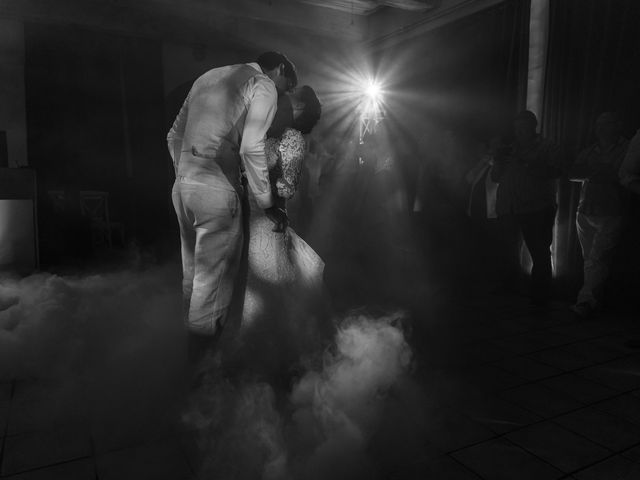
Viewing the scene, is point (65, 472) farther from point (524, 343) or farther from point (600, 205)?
point (600, 205)

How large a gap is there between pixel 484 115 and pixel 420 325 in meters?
4.38

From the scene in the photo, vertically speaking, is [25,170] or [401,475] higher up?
[25,170]

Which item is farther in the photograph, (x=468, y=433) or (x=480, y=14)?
(x=480, y=14)

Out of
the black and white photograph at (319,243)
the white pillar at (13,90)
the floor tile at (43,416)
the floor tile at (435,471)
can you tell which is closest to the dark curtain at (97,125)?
the black and white photograph at (319,243)

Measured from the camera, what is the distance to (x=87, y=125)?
9758mm

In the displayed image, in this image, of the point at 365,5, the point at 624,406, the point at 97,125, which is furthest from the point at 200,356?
the point at 365,5

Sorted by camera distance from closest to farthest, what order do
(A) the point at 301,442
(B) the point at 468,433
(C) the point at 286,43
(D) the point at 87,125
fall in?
(A) the point at 301,442 → (B) the point at 468,433 → (D) the point at 87,125 → (C) the point at 286,43

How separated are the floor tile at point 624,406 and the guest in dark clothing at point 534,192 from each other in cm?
256

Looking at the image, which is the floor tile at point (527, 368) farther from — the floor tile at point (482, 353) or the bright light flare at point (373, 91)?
the bright light flare at point (373, 91)

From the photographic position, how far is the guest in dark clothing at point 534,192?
17.8 ft

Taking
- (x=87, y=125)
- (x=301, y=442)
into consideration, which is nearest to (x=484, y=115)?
(x=301, y=442)

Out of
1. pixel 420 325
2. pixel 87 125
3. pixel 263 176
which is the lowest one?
pixel 420 325

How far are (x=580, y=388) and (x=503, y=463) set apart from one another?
1292mm

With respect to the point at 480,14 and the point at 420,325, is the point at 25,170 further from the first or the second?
the point at 480,14
